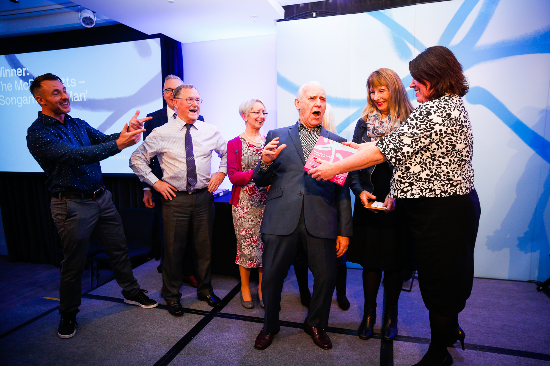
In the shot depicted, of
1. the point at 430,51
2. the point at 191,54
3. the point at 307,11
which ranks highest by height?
the point at 307,11

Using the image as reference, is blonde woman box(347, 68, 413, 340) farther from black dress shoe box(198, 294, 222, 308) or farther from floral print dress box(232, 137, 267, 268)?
black dress shoe box(198, 294, 222, 308)

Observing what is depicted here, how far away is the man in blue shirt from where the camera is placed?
2232 millimetres

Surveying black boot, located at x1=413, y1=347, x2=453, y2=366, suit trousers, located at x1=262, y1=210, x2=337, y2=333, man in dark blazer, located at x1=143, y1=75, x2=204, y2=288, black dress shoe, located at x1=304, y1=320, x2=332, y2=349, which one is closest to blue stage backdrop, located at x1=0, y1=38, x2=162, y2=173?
man in dark blazer, located at x1=143, y1=75, x2=204, y2=288

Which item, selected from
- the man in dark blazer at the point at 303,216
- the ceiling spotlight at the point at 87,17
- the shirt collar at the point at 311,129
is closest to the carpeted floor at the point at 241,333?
the man in dark blazer at the point at 303,216

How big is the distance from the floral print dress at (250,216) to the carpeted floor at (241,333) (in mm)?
452

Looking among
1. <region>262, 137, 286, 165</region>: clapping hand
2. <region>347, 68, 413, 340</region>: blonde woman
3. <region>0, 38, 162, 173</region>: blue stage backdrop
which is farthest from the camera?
<region>0, 38, 162, 173</region>: blue stage backdrop

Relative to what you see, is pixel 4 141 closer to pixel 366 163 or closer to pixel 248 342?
pixel 248 342

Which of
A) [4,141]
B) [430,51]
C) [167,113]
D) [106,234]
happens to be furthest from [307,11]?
[4,141]

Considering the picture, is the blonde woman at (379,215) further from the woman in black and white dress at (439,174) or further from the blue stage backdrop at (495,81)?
the blue stage backdrop at (495,81)

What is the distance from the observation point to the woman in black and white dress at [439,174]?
4.97ft

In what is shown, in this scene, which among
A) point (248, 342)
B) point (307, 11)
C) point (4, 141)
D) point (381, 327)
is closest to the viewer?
point (248, 342)

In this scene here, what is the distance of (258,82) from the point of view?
14.1 ft

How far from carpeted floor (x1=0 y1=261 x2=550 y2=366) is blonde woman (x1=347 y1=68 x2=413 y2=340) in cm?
30

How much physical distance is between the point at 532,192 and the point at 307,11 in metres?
3.04
